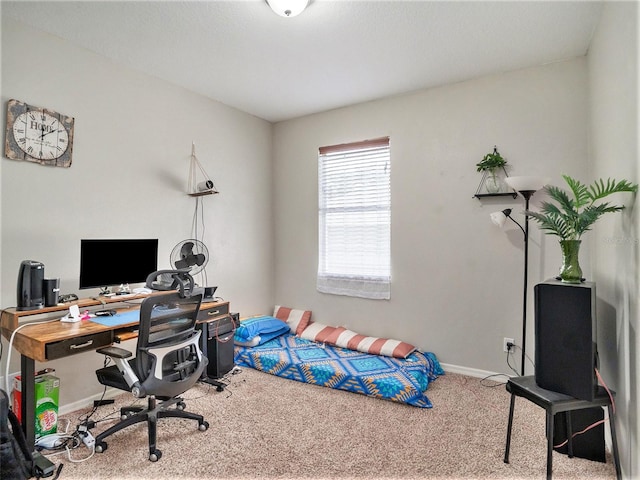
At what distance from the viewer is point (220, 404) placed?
2664 millimetres

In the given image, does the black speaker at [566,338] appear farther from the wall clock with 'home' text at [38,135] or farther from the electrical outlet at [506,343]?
the wall clock with 'home' text at [38,135]

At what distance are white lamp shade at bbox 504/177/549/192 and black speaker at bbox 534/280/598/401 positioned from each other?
1.10 metres

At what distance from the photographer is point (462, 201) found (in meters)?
3.23

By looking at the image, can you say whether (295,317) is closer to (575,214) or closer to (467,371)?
(467,371)

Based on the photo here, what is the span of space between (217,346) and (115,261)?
1114 millimetres

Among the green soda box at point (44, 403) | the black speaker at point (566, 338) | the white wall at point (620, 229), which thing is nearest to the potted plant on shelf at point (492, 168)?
the white wall at point (620, 229)

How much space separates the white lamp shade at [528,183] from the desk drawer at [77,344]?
2982 millimetres

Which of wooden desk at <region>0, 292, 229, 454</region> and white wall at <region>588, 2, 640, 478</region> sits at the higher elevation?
white wall at <region>588, 2, 640, 478</region>

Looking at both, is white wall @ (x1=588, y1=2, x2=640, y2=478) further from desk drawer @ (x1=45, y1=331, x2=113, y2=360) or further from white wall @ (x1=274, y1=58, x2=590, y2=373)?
desk drawer @ (x1=45, y1=331, x2=113, y2=360)

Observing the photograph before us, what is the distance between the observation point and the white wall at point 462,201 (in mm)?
2877

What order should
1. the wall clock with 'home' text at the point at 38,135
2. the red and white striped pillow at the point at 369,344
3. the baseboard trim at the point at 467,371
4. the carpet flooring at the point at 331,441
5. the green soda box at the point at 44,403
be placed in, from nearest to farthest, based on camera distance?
the carpet flooring at the point at 331,441 → the green soda box at the point at 44,403 → the wall clock with 'home' text at the point at 38,135 → the baseboard trim at the point at 467,371 → the red and white striped pillow at the point at 369,344

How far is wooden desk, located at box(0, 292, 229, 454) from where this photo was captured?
1919 mm

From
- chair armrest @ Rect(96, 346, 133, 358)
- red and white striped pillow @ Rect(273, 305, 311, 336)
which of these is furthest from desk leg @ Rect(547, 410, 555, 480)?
red and white striped pillow @ Rect(273, 305, 311, 336)

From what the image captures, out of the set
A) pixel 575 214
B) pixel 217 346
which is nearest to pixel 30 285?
pixel 217 346
